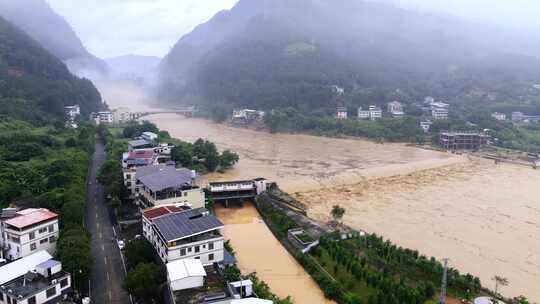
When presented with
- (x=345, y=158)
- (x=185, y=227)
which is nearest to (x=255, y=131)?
(x=345, y=158)

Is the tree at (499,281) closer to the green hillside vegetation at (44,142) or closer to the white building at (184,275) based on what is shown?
the white building at (184,275)

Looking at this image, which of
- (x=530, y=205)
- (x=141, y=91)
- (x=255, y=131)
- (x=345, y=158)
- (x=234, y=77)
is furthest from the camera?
(x=141, y=91)

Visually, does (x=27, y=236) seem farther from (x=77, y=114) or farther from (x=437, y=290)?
(x=77, y=114)

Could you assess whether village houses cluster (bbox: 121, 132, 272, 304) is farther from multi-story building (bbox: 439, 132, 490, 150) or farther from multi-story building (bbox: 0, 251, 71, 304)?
multi-story building (bbox: 439, 132, 490, 150)

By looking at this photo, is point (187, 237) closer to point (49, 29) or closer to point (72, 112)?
point (72, 112)

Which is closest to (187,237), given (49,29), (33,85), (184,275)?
(184,275)

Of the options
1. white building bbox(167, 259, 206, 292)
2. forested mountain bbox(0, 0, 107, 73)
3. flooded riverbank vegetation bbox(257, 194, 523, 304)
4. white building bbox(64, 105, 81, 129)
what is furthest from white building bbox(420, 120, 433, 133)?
forested mountain bbox(0, 0, 107, 73)

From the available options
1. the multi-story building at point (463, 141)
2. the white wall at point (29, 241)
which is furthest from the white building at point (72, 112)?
the multi-story building at point (463, 141)
